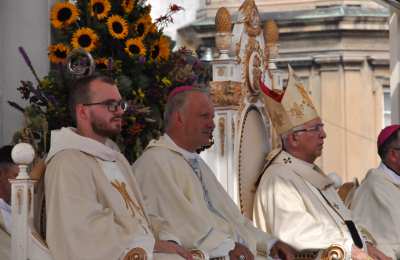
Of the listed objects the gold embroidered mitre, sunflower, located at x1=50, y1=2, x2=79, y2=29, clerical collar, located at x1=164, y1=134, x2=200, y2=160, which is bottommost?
clerical collar, located at x1=164, y1=134, x2=200, y2=160

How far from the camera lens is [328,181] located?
9289mm

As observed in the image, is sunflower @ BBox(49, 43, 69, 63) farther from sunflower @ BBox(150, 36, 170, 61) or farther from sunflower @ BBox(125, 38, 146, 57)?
sunflower @ BBox(150, 36, 170, 61)

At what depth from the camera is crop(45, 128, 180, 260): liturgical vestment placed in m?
6.86

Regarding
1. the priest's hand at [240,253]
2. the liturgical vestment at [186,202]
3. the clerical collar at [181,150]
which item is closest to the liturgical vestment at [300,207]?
the liturgical vestment at [186,202]

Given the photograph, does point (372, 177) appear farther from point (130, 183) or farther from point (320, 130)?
point (130, 183)

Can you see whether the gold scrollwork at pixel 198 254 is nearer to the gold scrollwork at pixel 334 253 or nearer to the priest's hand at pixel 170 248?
the priest's hand at pixel 170 248

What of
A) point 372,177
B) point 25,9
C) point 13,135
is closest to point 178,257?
point 13,135

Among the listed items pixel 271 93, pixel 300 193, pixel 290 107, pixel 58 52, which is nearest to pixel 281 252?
pixel 300 193

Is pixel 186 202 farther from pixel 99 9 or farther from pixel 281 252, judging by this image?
pixel 99 9

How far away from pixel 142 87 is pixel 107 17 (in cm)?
47

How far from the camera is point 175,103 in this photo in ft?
27.0

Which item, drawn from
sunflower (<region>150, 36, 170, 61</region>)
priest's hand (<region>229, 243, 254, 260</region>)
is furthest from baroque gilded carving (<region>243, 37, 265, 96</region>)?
priest's hand (<region>229, 243, 254, 260</region>)

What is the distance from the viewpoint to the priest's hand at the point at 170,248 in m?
7.30

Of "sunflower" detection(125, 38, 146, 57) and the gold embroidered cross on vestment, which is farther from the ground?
"sunflower" detection(125, 38, 146, 57)
